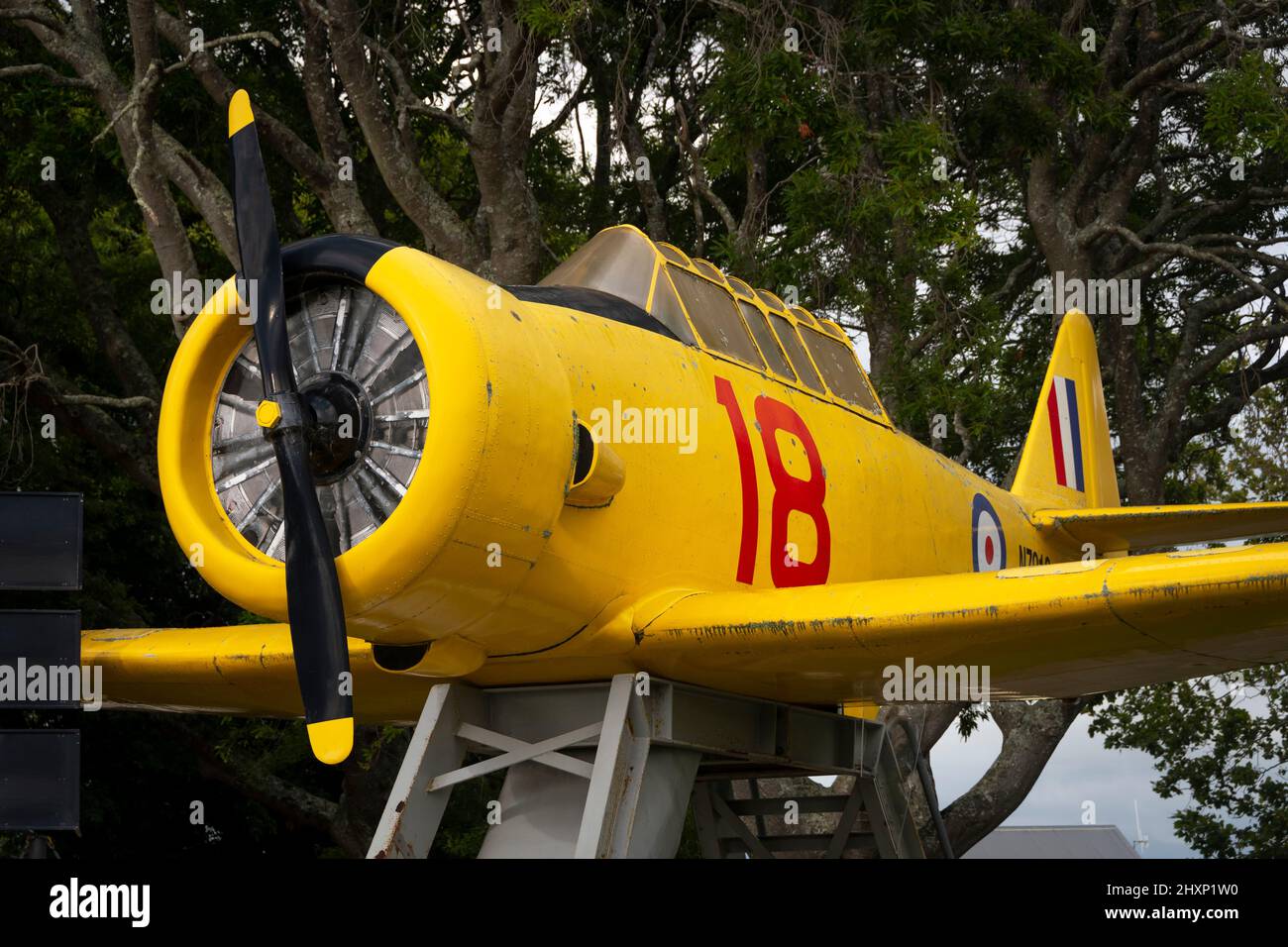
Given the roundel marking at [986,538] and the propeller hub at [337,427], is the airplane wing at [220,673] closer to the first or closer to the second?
the propeller hub at [337,427]

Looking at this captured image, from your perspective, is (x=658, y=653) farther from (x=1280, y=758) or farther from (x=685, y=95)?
(x=1280, y=758)

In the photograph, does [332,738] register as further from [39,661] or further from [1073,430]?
[1073,430]

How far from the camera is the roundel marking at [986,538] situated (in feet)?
29.2

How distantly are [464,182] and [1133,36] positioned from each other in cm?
789

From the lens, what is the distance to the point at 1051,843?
32.7m

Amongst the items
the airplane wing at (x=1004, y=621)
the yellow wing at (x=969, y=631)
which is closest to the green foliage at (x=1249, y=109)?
the yellow wing at (x=969, y=631)

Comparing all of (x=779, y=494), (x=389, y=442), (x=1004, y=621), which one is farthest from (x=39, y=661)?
(x=1004, y=621)

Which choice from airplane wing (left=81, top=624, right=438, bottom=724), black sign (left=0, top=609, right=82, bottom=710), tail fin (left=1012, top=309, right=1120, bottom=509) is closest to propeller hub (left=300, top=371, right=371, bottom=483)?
airplane wing (left=81, top=624, right=438, bottom=724)

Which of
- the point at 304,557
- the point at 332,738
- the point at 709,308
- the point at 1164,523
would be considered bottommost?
the point at 332,738

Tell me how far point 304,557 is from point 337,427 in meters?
0.53

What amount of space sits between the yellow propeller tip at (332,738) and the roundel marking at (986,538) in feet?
15.3
